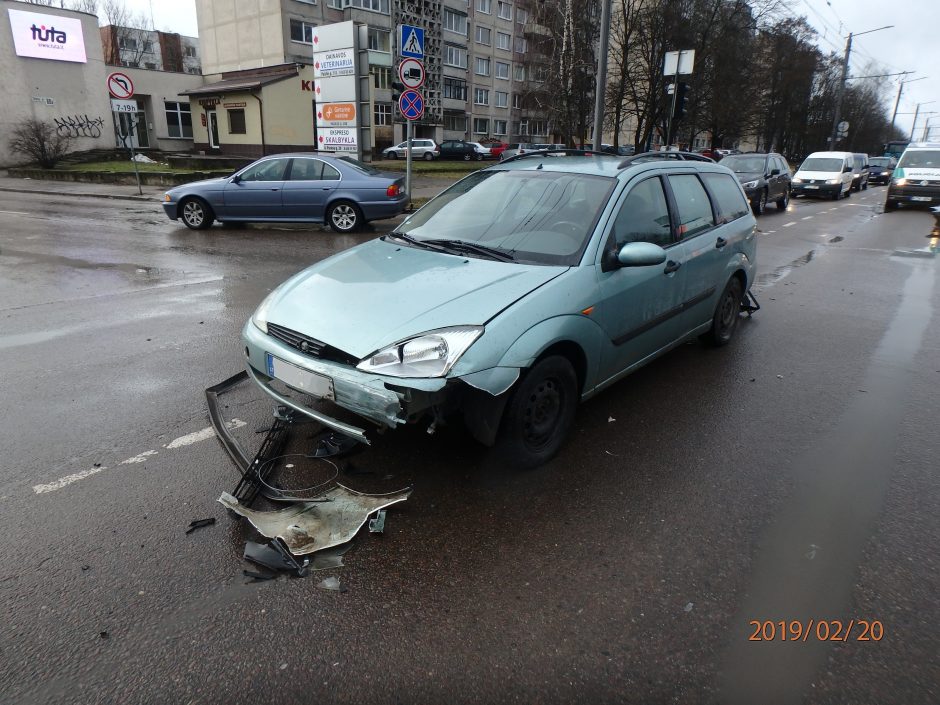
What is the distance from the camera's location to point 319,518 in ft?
9.91

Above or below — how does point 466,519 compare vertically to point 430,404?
below

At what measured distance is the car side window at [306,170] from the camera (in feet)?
40.9

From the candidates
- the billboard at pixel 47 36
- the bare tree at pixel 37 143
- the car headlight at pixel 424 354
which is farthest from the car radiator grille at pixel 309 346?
the billboard at pixel 47 36

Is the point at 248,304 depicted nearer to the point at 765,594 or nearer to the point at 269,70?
the point at 765,594

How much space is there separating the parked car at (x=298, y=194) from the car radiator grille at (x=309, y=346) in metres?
9.62

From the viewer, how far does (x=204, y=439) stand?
3836mm

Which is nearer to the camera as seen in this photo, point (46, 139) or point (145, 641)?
point (145, 641)

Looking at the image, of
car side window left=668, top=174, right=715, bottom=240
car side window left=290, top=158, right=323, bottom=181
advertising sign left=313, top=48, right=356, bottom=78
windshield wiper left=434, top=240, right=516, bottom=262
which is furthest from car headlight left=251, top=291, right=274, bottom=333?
advertising sign left=313, top=48, right=356, bottom=78

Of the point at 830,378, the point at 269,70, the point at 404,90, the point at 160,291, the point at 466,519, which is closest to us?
the point at 466,519

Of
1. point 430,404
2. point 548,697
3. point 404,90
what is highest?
point 404,90

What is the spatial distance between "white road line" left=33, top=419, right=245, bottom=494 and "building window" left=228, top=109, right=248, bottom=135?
125 feet

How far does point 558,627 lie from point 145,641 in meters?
1.57

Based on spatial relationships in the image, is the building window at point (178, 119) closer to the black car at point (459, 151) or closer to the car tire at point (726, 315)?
the black car at point (459, 151)

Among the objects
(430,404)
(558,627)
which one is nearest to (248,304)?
(430,404)
